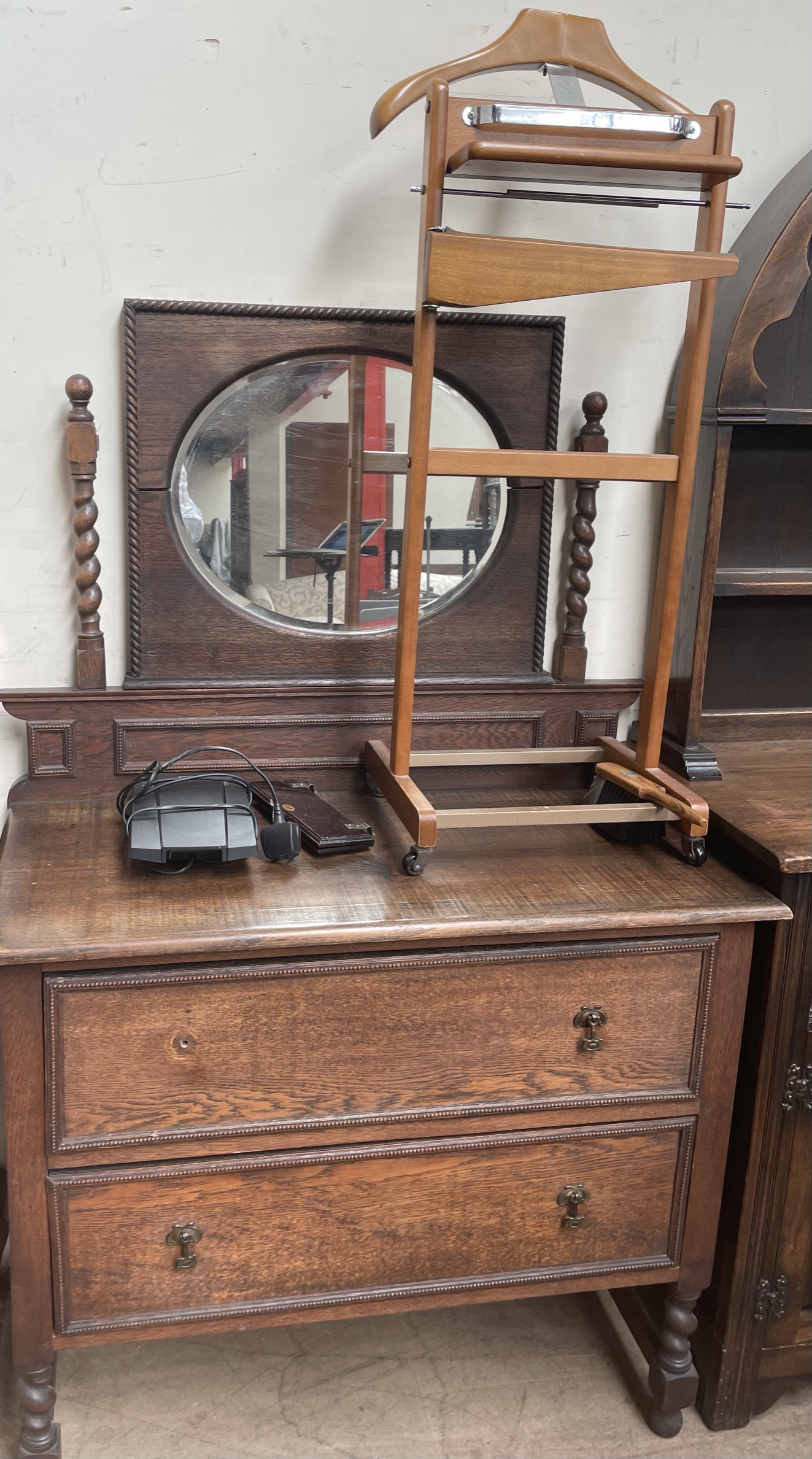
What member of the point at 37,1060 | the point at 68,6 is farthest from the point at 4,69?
the point at 37,1060

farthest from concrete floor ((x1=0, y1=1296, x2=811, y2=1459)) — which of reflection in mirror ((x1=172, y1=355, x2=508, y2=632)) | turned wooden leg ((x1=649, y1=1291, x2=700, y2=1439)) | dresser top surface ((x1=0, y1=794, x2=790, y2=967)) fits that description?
reflection in mirror ((x1=172, y1=355, x2=508, y2=632))

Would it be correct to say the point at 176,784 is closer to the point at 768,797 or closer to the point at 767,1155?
the point at 768,797

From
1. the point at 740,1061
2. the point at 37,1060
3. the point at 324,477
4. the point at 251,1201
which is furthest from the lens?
the point at 324,477

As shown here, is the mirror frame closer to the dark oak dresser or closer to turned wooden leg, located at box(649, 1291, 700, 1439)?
the dark oak dresser

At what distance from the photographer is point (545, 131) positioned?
1.58 metres

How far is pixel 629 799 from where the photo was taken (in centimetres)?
195

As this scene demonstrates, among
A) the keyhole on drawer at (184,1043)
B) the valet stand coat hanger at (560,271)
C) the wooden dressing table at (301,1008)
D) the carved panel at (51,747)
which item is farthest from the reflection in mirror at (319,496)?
the keyhole on drawer at (184,1043)

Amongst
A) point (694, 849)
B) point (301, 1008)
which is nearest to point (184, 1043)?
point (301, 1008)

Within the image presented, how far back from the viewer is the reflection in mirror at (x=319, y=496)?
1.95m

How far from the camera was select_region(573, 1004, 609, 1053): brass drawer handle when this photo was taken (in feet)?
5.60

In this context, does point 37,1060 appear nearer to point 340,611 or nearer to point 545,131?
point 340,611

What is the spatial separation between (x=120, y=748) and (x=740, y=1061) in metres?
1.18

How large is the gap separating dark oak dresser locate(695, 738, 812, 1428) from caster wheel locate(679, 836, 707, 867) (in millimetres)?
66

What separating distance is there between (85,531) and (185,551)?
172 mm
